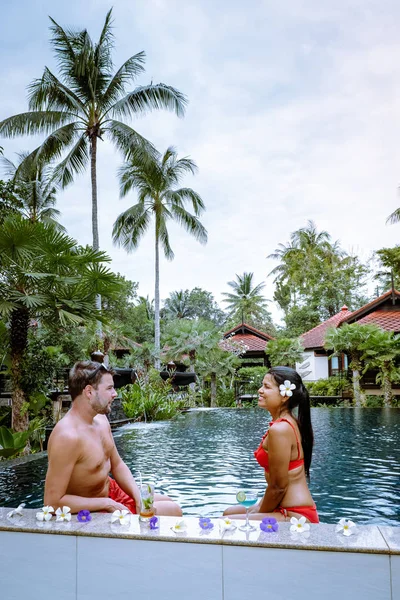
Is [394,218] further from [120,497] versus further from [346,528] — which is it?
[346,528]

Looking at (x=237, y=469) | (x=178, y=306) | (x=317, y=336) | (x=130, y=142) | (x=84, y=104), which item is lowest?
(x=237, y=469)

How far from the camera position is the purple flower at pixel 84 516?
2.70 m

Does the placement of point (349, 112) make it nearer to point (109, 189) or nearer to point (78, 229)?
point (109, 189)

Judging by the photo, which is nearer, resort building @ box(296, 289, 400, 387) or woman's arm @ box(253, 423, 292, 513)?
woman's arm @ box(253, 423, 292, 513)

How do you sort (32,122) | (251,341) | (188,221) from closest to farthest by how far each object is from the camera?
(32,122)
(188,221)
(251,341)

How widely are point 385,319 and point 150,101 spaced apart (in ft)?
46.3

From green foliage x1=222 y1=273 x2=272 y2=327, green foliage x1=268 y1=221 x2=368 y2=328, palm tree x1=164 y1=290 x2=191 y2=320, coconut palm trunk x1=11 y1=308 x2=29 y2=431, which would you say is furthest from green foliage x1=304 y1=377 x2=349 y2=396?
palm tree x1=164 y1=290 x2=191 y2=320

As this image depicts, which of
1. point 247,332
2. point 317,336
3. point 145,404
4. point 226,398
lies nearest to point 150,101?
point 145,404

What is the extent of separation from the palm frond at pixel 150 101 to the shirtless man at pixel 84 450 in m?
16.0

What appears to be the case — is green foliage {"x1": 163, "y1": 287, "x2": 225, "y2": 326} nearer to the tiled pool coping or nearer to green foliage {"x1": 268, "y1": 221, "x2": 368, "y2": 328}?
green foliage {"x1": 268, "y1": 221, "x2": 368, "y2": 328}

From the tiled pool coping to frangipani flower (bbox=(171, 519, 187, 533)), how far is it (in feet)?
0.07

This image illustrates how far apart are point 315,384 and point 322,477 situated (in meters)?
17.2

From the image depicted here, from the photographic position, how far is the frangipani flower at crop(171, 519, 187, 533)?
→ 8.27 ft

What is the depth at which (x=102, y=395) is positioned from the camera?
303 cm
